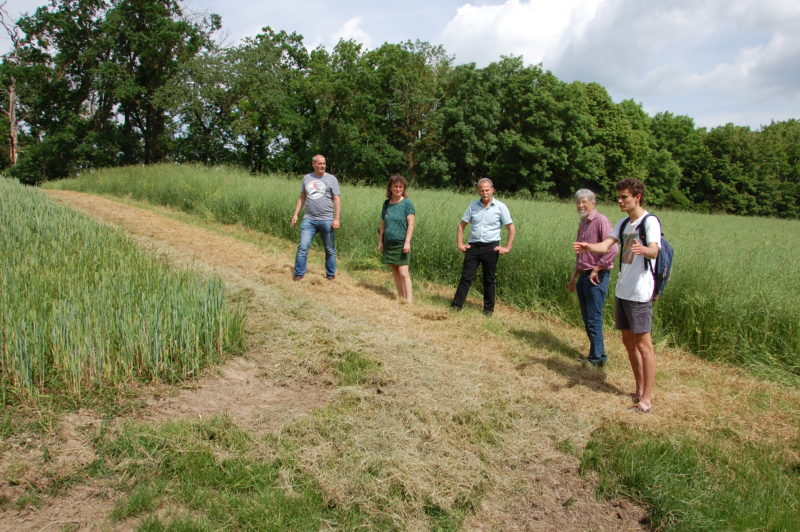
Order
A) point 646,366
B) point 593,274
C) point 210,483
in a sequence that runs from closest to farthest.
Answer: point 210,483, point 646,366, point 593,274

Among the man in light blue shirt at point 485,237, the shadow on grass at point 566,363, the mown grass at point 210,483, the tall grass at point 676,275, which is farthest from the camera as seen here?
the man in light blue shirt at point 485,237

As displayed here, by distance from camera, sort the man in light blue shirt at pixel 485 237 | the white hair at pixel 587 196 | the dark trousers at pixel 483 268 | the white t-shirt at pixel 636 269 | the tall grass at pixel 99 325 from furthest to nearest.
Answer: the dark trousers at pixel 483 268 < the man in light blue shirt at pixel 485 237 < the white hair at pixel 587 196 < the white t-shirt at pixel 636 269 < the tall grass at pixel 99 325

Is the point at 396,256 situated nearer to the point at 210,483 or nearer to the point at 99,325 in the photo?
the point at 99,325

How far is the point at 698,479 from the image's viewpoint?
9.86 feet

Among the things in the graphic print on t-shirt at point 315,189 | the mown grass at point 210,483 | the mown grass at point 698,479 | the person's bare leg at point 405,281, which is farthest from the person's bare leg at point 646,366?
the graphic print on t-shirt at point 315,189

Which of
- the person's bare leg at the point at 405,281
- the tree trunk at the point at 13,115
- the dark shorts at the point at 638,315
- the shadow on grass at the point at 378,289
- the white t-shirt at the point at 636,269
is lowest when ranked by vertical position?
the shadow on grass at the point at 378,289

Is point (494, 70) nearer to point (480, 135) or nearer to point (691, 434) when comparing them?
point (480, 135)

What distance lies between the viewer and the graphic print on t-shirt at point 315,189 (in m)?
7.19

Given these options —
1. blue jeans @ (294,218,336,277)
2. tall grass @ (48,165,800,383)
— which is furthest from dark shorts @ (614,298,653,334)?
blue jeans @ (294,218,336,277)

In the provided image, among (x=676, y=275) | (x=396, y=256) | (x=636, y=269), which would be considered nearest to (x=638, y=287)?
(x=636, y=269)

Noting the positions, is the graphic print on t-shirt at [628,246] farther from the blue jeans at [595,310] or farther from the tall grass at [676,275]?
the tall grass at [676,275]

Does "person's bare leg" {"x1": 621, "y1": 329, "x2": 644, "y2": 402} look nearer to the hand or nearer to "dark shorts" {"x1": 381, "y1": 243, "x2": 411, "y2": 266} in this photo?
the hand

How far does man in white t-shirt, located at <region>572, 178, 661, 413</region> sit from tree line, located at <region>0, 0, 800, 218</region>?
1036 inches

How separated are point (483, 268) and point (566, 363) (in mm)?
1800
